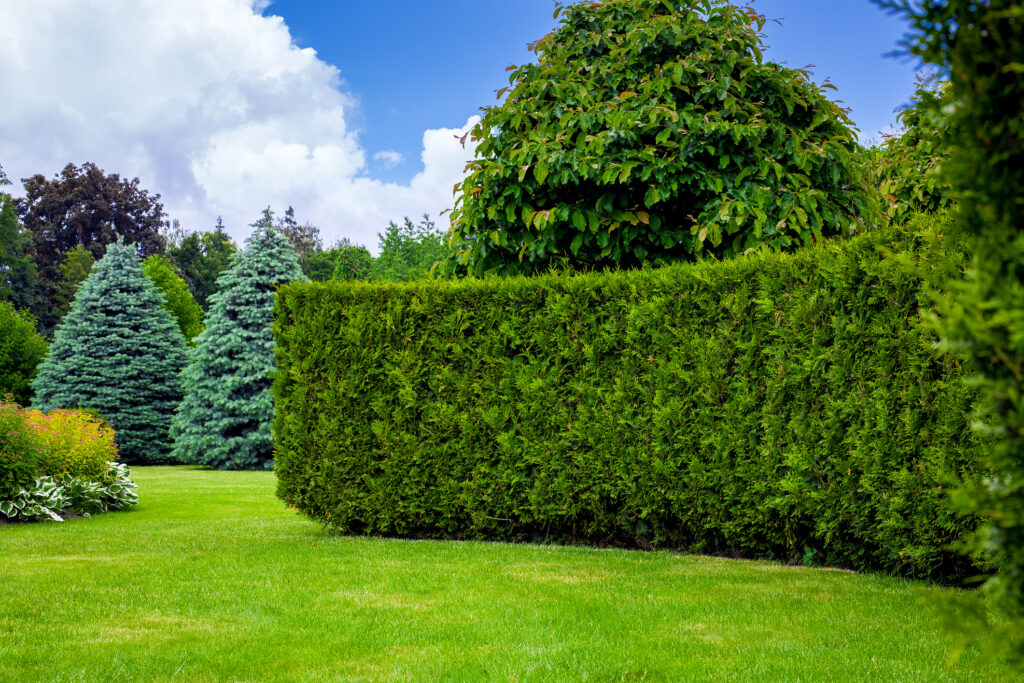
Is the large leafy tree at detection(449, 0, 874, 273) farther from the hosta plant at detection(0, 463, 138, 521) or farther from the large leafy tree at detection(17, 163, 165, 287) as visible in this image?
the large leafy tree at detection(17, 163, 165, 287)

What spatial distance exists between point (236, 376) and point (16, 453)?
13.8 meters

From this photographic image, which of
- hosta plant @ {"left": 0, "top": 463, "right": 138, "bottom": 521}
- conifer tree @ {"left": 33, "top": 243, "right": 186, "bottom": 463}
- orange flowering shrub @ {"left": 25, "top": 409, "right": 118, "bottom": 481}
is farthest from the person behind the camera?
conifer tree @ {"left": 33, "top": 243, "right": 186, "bottom": 463}

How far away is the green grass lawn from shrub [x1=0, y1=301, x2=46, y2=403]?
22.1m

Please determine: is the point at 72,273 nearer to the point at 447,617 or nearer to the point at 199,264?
the point at 199,264

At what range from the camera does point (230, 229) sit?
183 ft

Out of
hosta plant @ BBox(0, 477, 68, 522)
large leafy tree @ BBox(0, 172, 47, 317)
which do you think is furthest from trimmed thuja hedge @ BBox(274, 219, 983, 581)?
large leafy tree @ BBox(0, 172, 47, 317)

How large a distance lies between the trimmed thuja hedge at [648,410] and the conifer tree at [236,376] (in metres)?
15.7

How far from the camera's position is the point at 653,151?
7574mm

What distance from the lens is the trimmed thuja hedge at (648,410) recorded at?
235 inches

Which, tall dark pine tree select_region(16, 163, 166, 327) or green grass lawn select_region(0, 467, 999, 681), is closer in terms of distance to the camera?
green grass lawn select_region(0, 467, 999, 681)

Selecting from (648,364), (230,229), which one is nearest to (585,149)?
(648,364)

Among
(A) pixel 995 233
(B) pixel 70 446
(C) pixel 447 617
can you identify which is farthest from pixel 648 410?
(B) pixel 70 446

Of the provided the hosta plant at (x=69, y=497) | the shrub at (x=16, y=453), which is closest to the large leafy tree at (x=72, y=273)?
the hosta plant at (x=69, y=497)

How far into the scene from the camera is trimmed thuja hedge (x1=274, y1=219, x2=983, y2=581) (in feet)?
19.6
